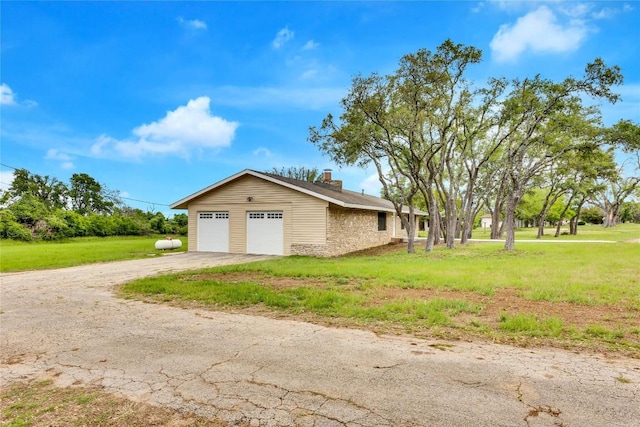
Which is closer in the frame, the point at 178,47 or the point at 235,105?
the point at 178,47

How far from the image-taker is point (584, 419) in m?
2.47

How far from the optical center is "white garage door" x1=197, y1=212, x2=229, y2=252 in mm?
17016

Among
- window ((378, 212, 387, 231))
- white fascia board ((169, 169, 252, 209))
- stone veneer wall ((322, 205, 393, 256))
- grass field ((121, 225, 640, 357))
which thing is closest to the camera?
grass field ((121, 225, 640, 357))

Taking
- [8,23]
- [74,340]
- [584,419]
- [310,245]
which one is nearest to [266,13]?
[8,23]

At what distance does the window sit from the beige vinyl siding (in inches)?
301

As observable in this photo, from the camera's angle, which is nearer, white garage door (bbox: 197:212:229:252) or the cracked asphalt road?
the cracked asphalt road

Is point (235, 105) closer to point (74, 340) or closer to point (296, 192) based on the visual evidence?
point (296, 192)

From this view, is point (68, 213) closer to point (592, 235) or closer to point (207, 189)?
point (207, 189)

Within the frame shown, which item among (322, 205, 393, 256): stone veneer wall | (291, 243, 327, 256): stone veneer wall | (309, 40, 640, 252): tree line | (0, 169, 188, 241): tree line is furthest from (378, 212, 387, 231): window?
(0, 169, 188, 241): tree line

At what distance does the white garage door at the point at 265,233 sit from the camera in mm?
15945

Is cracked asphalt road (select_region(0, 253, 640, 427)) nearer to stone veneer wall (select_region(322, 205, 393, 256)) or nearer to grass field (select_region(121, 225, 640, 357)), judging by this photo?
grass field (select_region(121, 225, 640, 357))

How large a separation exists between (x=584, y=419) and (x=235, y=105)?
21.9 meters

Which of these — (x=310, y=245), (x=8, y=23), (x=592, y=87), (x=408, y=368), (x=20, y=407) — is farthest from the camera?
(x=310, y=245)

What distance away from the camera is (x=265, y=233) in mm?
16219
